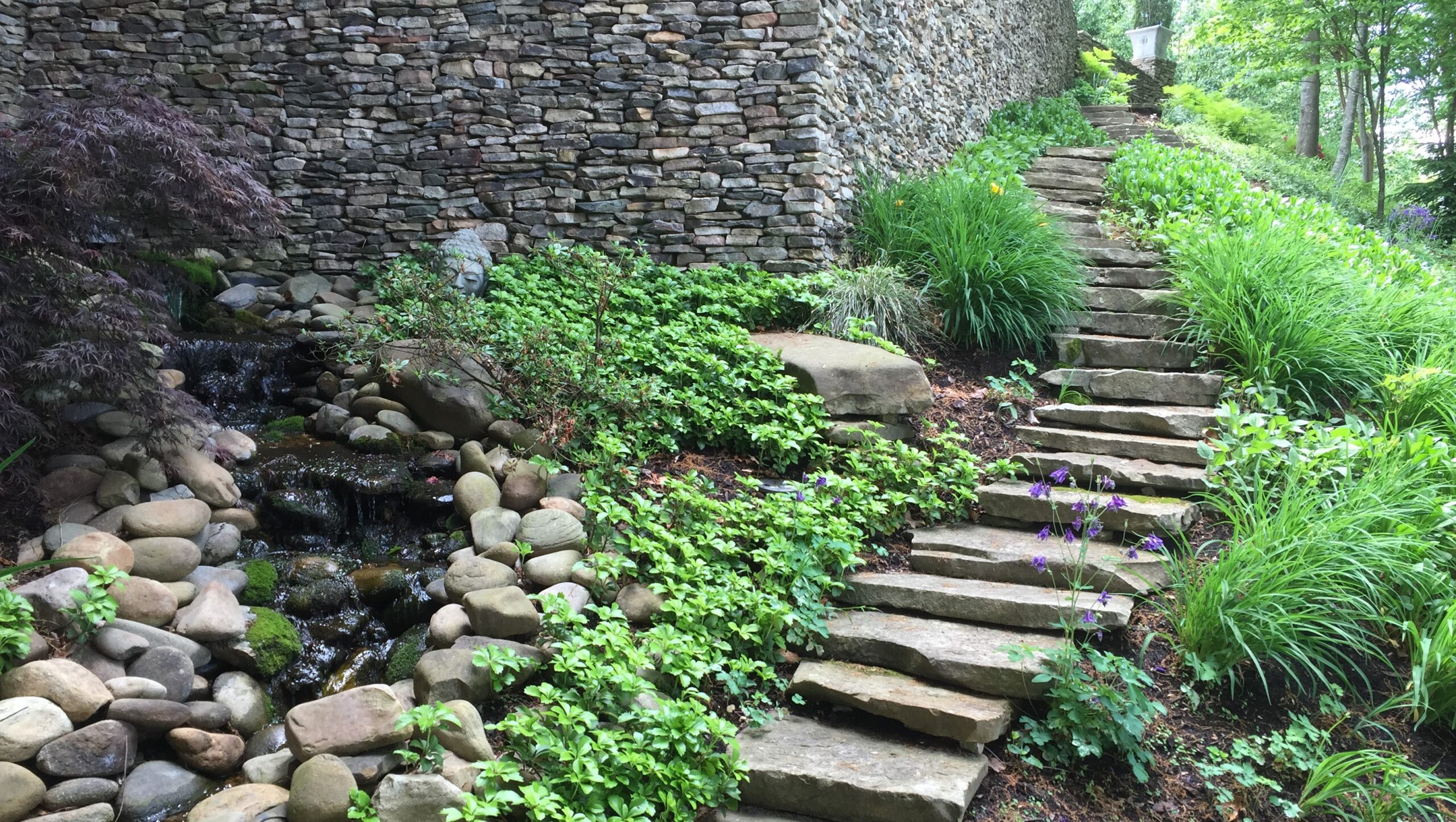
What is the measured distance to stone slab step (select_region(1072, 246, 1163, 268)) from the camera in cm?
577

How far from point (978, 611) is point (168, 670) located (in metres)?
2.79

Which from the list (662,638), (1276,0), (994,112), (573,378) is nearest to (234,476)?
(573,378)

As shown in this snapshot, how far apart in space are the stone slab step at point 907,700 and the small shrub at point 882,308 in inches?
99.0

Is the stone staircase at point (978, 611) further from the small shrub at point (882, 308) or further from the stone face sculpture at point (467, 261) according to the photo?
the stone face sculpture at point (467, 261)

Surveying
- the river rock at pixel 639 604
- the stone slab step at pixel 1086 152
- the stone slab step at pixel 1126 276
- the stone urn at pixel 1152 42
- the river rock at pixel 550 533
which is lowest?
the river rock at pixel 639 604

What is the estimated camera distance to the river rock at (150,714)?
2467mm

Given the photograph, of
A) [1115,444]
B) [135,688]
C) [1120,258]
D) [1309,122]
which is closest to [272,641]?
[135,688]

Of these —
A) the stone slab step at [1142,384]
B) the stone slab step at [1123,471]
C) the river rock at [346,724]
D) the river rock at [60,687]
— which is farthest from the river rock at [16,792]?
the stone slab step at [1142,384]

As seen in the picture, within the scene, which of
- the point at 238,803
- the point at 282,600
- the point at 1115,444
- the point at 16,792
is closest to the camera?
the point at 16,792

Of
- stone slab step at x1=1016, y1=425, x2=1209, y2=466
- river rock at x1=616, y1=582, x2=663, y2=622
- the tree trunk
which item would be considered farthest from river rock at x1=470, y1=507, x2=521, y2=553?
the tree trunk

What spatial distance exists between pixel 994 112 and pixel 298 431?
28.4ft

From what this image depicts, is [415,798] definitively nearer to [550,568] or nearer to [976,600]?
[550,568]

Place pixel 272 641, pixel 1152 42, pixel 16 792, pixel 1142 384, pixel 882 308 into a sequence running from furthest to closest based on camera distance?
pixel 1152 42 < pixel 882 308 < pixel 1142 384 < pixel 272 641 < pixel 16 792

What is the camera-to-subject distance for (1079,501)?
353 centimetres
